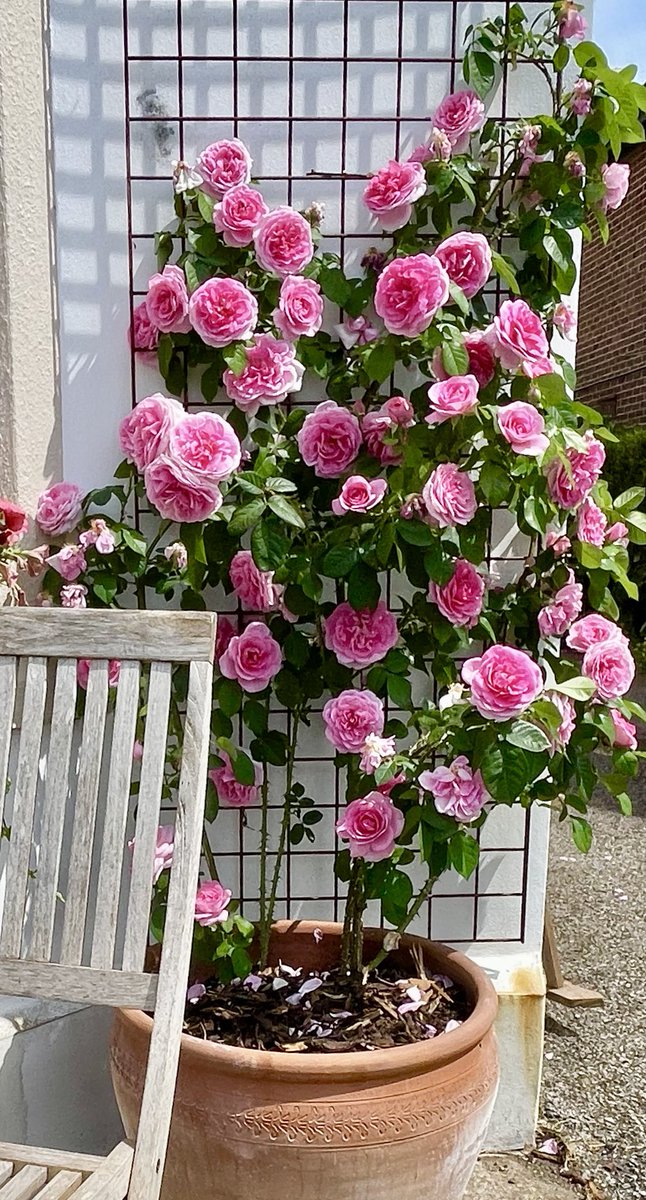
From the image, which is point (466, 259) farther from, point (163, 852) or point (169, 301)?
point (163, 852)

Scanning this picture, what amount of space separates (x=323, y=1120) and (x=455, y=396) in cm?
120

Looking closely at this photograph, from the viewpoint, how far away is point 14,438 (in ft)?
6.54

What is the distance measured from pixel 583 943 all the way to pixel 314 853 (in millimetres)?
1403

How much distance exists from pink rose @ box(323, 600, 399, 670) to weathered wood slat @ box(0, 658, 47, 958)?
2.00ft

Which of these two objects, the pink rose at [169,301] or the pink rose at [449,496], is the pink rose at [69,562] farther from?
the pink rose at [449,496]

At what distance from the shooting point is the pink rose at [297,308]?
6.15 feet

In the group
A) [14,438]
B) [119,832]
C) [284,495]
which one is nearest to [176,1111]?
[119,832]

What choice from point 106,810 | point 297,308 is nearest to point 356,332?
point 297,308

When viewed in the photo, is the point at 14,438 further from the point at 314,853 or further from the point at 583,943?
the point at 583,943

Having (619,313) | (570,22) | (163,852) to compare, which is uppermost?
(619,313)

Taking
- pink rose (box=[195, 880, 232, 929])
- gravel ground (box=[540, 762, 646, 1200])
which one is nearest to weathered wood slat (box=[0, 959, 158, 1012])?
pink rose (box=[195, 880, 232, 929])

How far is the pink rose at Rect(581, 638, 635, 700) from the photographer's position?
184 centimetres

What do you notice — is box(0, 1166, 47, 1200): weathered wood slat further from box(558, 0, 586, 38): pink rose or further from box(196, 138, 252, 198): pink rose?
box(558, 0, 586, 38): pink rose

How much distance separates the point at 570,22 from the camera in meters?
1.85
